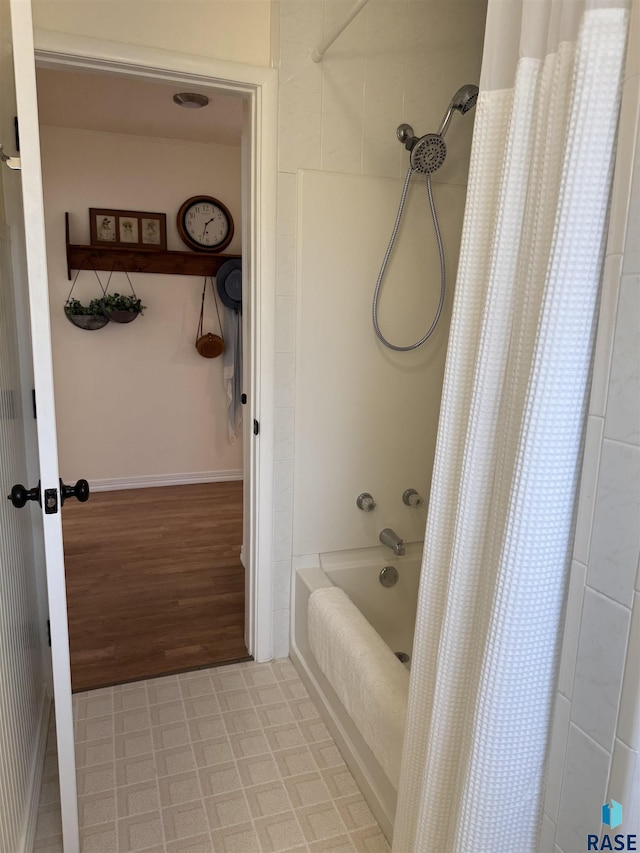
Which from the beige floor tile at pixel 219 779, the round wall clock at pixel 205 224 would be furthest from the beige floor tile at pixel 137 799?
the round wall clock at pixel 205 224

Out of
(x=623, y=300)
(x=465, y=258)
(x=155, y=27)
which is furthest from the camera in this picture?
(x=155, y=27)

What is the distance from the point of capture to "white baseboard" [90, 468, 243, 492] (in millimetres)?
4554

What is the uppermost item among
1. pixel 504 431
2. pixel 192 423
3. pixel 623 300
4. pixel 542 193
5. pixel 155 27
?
pixel 155 27

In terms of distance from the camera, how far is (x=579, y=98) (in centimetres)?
86

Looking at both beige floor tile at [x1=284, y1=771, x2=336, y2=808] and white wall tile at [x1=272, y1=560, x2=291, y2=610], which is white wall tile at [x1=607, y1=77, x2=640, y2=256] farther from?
white wall tile at [x1=272, y1=560, x2=291, y2=610]

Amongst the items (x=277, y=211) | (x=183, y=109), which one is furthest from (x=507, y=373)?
(x=183, y=109)

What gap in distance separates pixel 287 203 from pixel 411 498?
3.96 ft

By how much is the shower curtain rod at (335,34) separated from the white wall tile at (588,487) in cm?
147

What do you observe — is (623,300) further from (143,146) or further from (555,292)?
(143,146)

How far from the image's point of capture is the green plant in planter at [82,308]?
13.7 ft

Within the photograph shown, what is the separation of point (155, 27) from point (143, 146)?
8.14 feet

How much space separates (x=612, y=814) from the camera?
0.89m

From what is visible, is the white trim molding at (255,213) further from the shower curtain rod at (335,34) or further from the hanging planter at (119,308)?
the hanging planter at (119,308)

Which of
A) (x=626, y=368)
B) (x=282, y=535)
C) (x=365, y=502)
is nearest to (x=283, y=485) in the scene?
(x=282, y=535)
